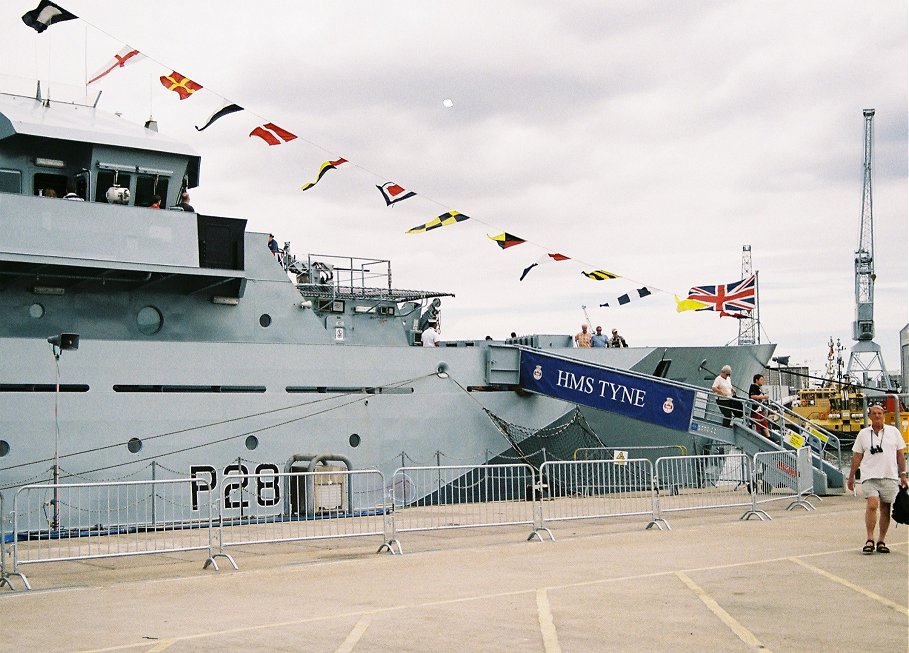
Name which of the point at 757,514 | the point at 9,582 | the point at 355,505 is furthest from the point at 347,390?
the point at 9,582

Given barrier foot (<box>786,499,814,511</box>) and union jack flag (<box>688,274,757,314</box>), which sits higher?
union jack flag (<box>688,274,757,314</box>)

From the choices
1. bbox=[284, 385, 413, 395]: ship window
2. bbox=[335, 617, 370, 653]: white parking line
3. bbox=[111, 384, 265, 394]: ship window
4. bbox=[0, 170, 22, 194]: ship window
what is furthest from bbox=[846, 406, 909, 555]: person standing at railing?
bbox=[0, 170, 22, 194]: ship window

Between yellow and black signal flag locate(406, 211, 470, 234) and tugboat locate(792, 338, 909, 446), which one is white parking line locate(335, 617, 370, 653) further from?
tugboat locate(792, 338, 909, 446)

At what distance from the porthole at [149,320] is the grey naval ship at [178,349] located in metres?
0.02

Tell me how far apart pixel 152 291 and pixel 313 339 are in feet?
9.57

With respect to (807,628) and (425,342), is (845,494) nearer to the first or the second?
(425,342)

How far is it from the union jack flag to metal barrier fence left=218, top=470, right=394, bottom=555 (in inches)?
308

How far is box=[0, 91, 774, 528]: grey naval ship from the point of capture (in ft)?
48.8

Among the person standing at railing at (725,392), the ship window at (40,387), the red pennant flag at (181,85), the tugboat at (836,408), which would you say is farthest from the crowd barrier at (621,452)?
the tugboat at (836,408)

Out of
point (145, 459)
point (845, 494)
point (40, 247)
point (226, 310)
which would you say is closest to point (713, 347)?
point (845, 494)

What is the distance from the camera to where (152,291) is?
16.6m

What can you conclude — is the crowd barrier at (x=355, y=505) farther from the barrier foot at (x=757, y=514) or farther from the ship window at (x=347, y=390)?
the ship window at (x=347, y=390)

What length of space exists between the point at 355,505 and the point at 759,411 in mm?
7532

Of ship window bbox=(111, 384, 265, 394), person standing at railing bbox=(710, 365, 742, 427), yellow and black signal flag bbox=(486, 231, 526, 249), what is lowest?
person standing at railing bbox=(710, 365, 742, 427)
